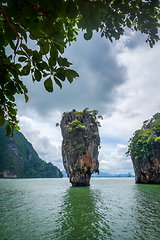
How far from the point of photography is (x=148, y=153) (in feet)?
94.3

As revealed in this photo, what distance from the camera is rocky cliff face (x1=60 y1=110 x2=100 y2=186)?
26.3m

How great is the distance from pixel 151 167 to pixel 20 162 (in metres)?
81.7

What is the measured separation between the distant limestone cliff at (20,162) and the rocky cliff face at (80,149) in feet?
178

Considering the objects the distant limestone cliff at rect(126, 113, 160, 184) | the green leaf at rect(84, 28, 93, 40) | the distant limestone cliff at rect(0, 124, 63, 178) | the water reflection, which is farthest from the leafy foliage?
the distant limestone cliff at rect(0, 124, 63, 178)

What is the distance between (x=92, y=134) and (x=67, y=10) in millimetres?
27945

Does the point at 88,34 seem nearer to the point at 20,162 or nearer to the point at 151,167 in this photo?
the point at 151,167

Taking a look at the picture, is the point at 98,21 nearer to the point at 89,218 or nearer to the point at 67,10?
the point at 67,10

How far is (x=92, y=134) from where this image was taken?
28.5 metres

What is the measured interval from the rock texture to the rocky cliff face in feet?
35.4

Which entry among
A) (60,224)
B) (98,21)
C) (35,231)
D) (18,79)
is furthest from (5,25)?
(60,224)

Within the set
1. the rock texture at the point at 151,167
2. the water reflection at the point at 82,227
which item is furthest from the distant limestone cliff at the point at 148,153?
the water reflection at the point at 82,227

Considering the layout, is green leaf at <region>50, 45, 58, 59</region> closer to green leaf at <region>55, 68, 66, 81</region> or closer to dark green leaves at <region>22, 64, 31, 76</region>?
green leaf at <region>55, 68, 66, 81</region>

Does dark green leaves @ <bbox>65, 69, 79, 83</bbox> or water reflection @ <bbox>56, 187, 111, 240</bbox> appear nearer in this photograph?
dark green leaves @ <bbox>65, 69, 79, 83</bbox>

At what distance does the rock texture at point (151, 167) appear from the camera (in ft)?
90.8
